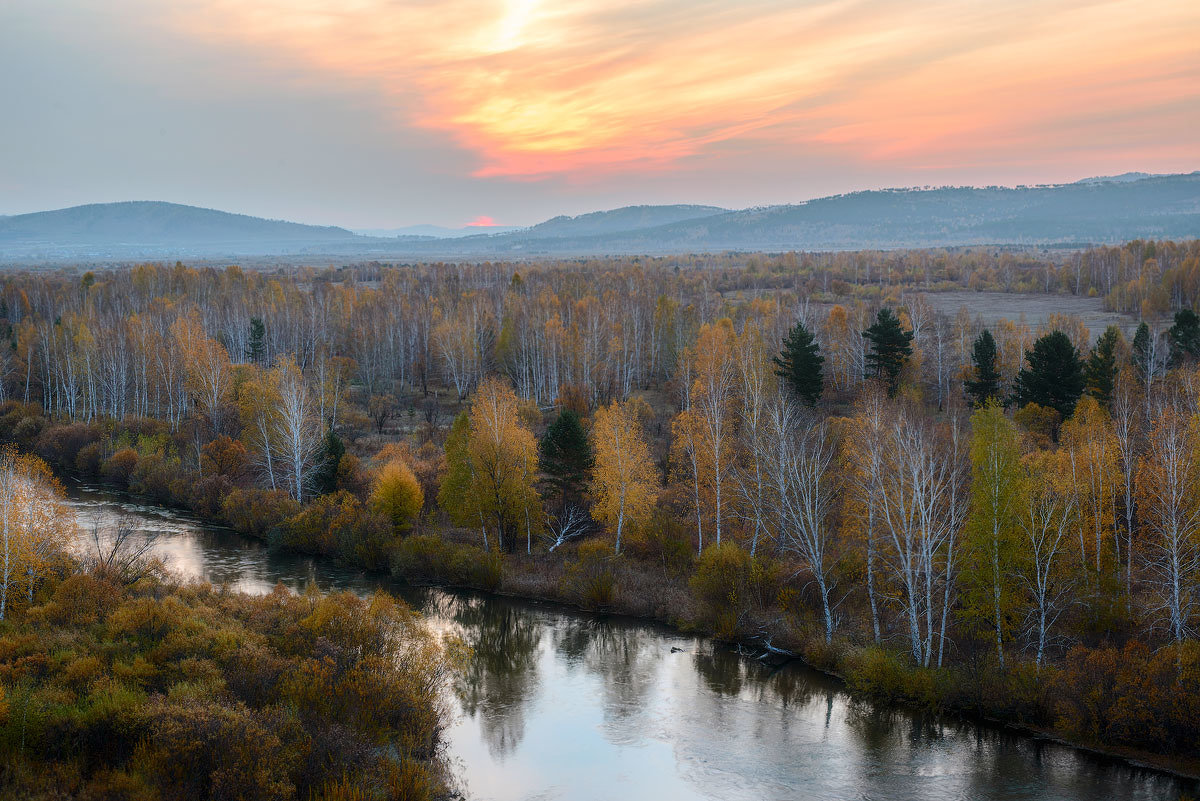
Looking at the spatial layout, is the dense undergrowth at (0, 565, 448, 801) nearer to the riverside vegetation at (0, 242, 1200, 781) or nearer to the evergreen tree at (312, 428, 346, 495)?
the riverside vegetation at (0, 242, 1200, 781)

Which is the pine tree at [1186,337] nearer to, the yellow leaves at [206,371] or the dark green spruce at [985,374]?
the dark green spruce at [985,374]

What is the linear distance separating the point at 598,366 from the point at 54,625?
50.9 meters

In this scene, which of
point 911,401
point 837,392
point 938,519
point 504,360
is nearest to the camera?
point 938,519

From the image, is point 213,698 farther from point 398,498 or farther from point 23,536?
point 398,498

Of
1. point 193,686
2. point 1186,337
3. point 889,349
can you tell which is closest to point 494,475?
point 193,686

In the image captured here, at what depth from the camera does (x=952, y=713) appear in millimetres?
26891

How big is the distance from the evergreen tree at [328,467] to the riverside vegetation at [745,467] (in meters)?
0.14

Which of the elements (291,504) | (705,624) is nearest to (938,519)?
(705,624)

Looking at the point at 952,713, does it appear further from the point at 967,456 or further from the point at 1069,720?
the point at 967,456

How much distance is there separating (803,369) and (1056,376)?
15.4 metres

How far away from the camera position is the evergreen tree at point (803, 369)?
57.5 meters

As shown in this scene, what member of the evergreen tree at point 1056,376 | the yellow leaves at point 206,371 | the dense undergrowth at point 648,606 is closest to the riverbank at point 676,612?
the dense undergrowth at point 648,606

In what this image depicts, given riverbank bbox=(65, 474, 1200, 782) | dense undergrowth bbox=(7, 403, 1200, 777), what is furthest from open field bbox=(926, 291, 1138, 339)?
dense undergrowth bbox=(7, 403, 1200, 777)

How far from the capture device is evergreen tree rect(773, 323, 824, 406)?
2264 inches
